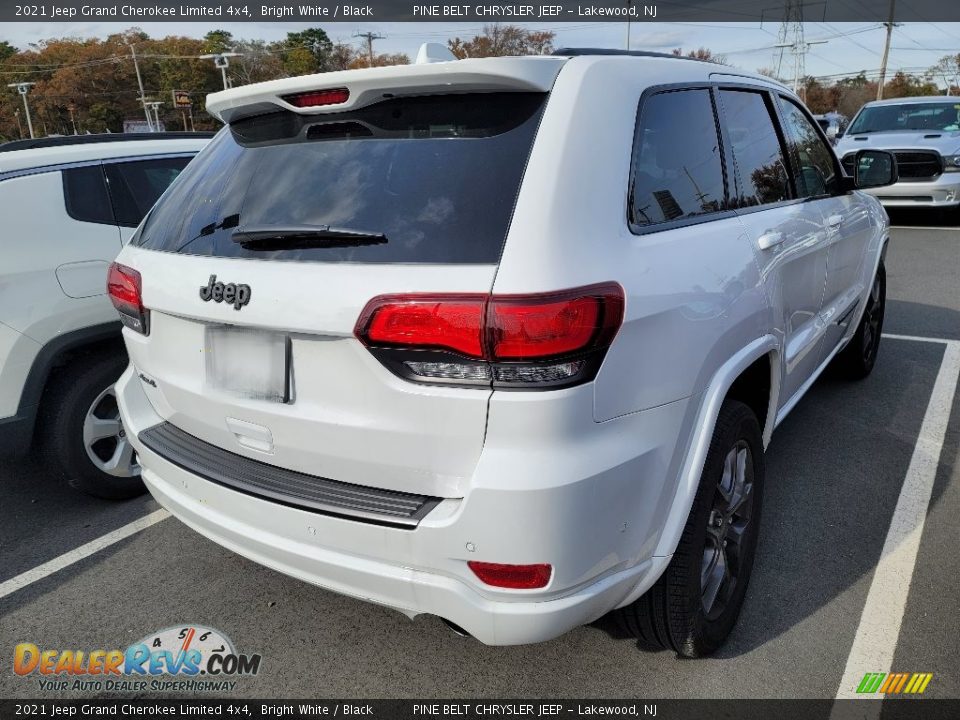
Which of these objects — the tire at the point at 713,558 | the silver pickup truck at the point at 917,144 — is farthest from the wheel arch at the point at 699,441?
the silver pickup truck at the point at 917,144

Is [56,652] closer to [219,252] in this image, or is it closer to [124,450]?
[124,450]

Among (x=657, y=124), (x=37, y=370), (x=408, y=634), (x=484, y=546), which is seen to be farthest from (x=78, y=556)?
(x=657, y=124)

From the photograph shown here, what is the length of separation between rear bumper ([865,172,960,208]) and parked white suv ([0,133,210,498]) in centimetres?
1102

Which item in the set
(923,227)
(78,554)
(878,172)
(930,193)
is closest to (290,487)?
(78,554)

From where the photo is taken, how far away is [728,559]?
8.42 ft

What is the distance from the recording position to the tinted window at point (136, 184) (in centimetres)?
373

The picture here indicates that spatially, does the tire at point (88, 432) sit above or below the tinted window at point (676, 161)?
below

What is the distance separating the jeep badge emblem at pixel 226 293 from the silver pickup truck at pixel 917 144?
35.2 ft

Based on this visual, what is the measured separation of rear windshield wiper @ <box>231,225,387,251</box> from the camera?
1898 millimetres

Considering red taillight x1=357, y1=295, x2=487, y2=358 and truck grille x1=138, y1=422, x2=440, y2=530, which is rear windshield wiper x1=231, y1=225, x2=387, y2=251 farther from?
truck grille x1=138, y1=422, x2=440, y2=530

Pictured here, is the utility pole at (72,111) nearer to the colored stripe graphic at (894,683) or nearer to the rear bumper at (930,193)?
the rear bumper at (930,193)

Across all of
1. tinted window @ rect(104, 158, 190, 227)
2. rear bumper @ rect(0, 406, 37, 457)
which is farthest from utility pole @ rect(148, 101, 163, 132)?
rear bumper @ rect(0, 406, 37, 457)

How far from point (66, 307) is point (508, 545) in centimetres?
260

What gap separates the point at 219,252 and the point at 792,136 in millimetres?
2676
